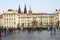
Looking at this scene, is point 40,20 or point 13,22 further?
point 40,20

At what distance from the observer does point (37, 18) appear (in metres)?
144

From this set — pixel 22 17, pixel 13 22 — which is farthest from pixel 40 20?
pixel 13 22

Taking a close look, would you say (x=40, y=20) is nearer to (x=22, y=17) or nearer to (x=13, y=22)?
(x=22, y=17)

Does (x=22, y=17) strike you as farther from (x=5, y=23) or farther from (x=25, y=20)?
(x=5, y=23)

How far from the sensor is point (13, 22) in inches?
5123

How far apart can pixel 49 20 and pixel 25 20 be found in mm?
14425

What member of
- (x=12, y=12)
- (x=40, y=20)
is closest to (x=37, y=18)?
(x=40, y=20)

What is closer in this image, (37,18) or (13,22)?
(13,22)

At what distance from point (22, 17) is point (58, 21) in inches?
881

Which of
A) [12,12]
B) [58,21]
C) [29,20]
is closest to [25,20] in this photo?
[29,20]

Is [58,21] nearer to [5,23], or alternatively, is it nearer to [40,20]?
[40,20]

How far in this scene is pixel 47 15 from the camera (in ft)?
487

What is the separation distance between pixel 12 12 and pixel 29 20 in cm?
1332

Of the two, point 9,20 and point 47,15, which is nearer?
point 9,20
